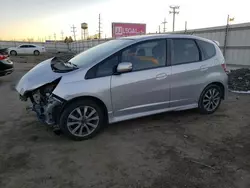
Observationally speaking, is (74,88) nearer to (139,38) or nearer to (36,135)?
(36,135)

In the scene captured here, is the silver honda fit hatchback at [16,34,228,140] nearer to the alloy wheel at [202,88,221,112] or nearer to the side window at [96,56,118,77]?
the side window at [96,56,118,77]

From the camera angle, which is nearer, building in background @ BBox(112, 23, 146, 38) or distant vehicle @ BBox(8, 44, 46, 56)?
building in background @ BBox(112, 23, 146, 38)

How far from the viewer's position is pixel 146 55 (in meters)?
4.35

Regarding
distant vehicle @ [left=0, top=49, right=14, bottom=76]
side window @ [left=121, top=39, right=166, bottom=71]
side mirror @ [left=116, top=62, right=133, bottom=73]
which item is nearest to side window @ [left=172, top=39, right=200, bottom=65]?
side window @ [left=121, top=39, right=166, bottom=71]

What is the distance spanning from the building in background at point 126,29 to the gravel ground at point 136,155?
87.9ft

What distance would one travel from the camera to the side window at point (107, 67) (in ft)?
12.9

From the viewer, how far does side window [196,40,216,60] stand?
16.3ft

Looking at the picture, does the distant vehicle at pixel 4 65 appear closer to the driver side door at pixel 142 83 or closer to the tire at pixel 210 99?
the driver side door at pixel 142 83

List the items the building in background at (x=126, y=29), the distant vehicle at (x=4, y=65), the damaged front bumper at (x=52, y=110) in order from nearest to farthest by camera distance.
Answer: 1. the damaged front bumper at (x=52, y=110)
2. the distant vehicle at (x=4, y=65)
3. the building in background at (x=126, y=29)

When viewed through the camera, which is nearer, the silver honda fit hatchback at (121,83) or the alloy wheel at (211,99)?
the silver honda fit hatchback at (121,83)

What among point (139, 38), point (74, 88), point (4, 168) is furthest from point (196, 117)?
point (4, 168)

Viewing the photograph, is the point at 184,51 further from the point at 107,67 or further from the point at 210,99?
the point at 107,67

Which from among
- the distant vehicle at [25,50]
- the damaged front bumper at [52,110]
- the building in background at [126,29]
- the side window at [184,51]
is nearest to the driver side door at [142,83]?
the side window at [184,51]

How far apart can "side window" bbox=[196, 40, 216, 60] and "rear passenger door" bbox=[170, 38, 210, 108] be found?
3.6 inches
